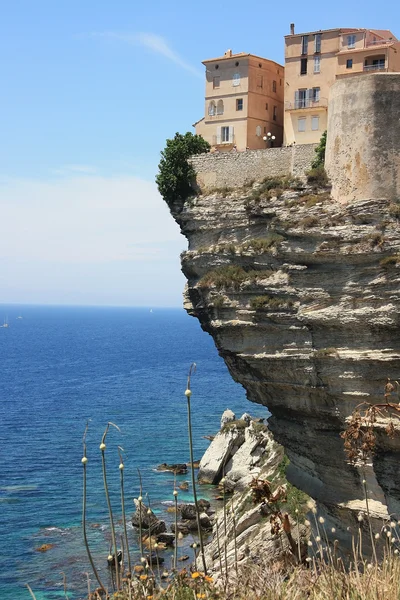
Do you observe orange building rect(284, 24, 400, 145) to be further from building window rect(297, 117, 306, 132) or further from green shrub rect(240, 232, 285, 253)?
green shrub rect(240, 232, 285, 253)

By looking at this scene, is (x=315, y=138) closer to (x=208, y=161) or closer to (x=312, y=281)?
(x=208, y=161)

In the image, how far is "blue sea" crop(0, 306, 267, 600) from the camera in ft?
123

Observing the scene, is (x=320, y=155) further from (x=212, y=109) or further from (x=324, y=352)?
(x=212, y=109)

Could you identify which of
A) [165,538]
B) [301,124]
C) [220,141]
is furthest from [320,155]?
[165,538]

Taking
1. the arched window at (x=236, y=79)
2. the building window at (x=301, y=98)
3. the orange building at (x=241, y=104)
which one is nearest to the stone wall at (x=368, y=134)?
the building window at (x=301, y=98)

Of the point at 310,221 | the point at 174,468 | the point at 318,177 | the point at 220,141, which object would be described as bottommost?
the point at 174,468

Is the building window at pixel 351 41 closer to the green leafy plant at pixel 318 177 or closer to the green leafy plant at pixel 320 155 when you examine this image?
the green leafy plant at pixel 320 155

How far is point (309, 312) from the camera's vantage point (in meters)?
23.9

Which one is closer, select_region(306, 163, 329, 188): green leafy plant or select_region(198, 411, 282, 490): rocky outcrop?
select_region(306, 163, 329, 188): green leafy plant

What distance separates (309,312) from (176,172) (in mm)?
9840

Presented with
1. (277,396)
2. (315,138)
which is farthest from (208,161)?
(277,396)

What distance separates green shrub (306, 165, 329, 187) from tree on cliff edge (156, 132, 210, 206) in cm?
A: 606

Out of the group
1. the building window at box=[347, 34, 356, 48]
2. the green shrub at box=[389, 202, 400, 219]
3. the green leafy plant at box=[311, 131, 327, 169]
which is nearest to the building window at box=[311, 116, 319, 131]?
the green leafy plant at box=[311, 131, 327, 169]

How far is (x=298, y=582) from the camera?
1089 cm
